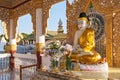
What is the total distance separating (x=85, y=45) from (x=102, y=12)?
78 centimetres

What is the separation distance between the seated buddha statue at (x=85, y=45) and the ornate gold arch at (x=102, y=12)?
Answer: 14.1 inches

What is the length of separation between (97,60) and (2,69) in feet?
14.3

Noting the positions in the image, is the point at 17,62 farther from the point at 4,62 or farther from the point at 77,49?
the point at 77,49

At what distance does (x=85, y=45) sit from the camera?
11.7 ft

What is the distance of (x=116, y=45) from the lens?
366 centimetres

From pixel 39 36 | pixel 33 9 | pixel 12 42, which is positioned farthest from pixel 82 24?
pixel 12 42

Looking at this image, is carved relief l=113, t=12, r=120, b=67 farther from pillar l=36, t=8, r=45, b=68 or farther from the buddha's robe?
pillar l=36, t=8, r=45, b=68

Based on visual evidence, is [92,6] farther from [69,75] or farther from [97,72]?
[69,75]

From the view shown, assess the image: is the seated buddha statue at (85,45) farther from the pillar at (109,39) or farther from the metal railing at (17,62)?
the metal railing at (17,62)

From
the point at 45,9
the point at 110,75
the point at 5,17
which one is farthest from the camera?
the point at 5,17

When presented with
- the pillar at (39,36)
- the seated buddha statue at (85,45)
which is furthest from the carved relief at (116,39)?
the pillar at (39,36)

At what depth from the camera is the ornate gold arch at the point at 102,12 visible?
3676mm

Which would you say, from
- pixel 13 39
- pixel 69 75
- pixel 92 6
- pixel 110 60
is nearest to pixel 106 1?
pixel 92 6

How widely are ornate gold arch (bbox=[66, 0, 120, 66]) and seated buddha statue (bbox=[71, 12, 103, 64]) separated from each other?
0.36 metres
